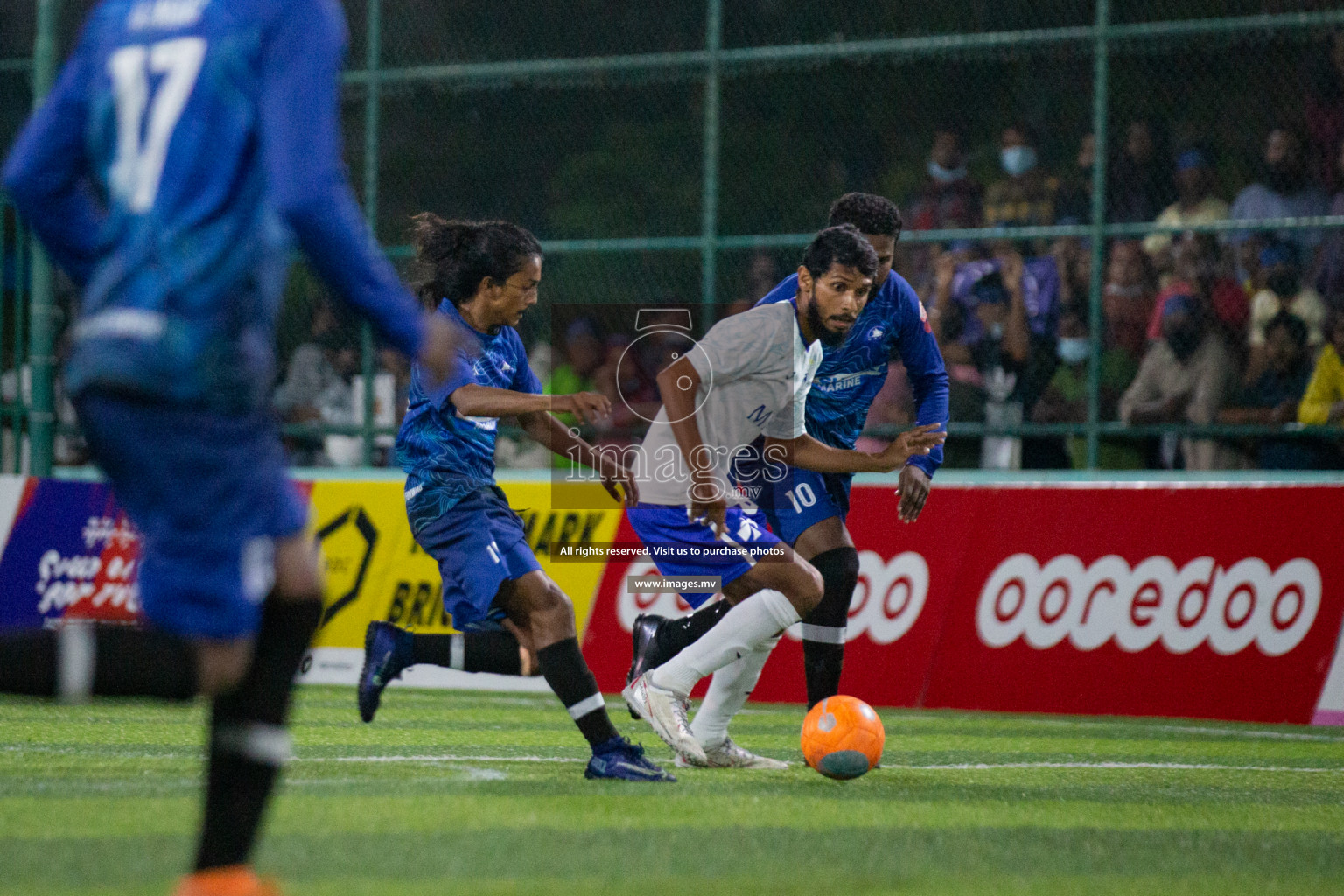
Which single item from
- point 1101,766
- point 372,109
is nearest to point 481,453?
point 1101,766

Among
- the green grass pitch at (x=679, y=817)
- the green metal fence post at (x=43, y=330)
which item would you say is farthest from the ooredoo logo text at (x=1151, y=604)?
the green metal fence post at (x=43, y=330)

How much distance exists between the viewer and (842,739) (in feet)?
20.5

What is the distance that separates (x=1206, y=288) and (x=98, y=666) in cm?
888

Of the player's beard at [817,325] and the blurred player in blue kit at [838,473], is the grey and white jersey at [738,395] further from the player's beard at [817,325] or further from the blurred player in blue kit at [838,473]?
the blurred player in blue kit at [838,473]

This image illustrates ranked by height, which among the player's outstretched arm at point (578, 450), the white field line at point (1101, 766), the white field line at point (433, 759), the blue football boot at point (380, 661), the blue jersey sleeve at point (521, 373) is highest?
the blue jersey sleeve at point (521, 373)

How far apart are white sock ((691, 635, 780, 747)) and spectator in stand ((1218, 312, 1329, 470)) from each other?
511 cm

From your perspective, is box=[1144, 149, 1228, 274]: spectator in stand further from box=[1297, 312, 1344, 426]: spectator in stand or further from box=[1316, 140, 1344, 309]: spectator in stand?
box=[1297, 312, 1344, 426]: spectator in stand

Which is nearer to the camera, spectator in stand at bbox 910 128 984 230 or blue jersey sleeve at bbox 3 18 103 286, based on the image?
blue jersey sleeve at bbox 3 18 103 286

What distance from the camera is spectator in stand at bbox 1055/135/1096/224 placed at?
461 inches

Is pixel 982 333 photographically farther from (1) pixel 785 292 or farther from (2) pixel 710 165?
(1) pixel 785 292

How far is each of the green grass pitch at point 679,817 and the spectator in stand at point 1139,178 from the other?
434 centimetres

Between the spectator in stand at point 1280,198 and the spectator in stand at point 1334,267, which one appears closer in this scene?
the spectator in stand at point 1334,267

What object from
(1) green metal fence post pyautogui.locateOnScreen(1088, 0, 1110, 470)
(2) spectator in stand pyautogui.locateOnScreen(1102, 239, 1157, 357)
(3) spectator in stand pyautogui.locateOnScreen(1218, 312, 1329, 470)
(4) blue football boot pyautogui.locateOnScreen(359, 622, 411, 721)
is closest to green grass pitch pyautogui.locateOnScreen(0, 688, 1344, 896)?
(4) blue football boot pyautogui.locateOnScreen(359, 622, 411, 721)

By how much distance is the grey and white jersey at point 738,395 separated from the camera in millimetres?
6688
